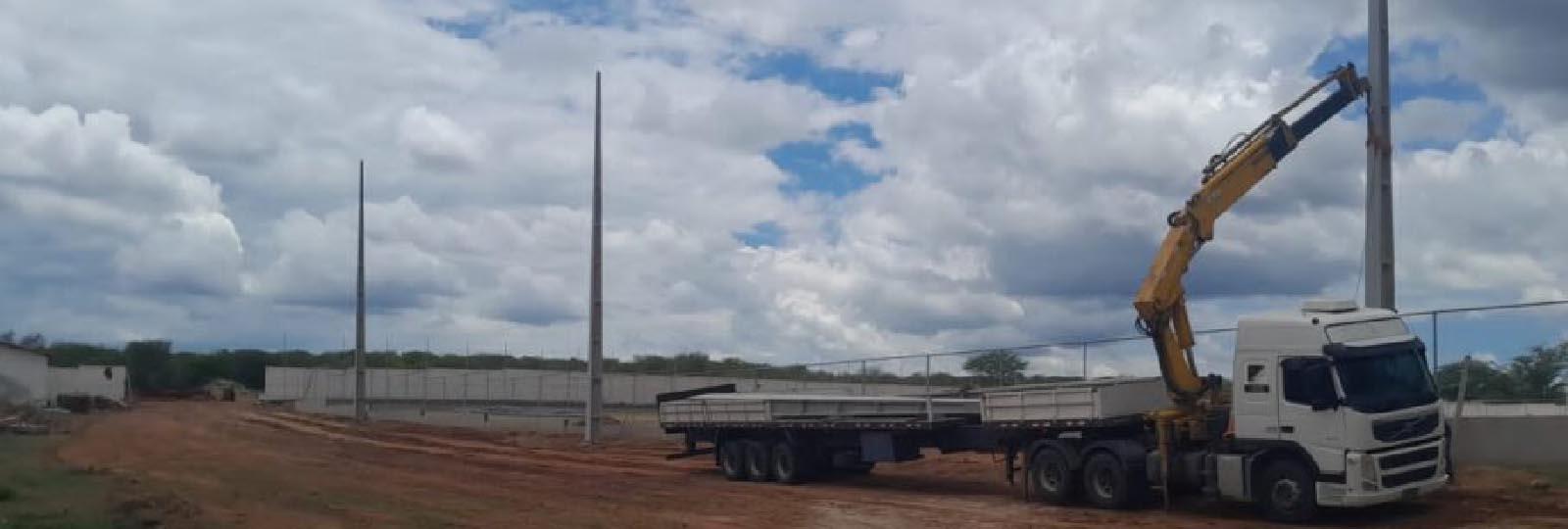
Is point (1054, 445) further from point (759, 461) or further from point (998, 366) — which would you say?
point (998, 366)

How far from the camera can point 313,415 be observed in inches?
3066

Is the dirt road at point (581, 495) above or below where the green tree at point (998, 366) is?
below

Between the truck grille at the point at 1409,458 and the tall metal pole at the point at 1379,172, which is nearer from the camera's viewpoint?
the truck grille at the point at 1409,458

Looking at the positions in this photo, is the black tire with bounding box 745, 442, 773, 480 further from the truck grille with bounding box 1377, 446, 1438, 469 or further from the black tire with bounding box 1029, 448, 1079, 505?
the truck grille with bounding box 1377, 446, 1438, 469

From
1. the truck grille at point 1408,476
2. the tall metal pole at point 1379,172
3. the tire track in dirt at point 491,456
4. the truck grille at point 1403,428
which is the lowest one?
the tire track in dirt at point 491,456

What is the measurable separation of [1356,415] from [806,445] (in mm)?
13247

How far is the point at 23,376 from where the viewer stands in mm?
72500

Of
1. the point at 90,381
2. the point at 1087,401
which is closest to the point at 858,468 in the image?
the point at 1087,401

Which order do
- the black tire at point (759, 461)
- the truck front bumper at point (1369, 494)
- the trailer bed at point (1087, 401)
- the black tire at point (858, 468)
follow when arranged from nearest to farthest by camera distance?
1. the truck front bumper at point (1369, 494)
2. the trailer bed at point (1087, 401)
3. the black tire at point (858, 468)
4. the black tire at point (759, 461)

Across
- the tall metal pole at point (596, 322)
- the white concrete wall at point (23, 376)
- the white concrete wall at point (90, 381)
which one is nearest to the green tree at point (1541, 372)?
the tall metal pole at point (596, 322)

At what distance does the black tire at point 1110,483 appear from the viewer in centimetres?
2408

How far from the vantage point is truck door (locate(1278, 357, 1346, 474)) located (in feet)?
69.8

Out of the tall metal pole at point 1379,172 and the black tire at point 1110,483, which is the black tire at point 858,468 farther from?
the tall metal pole at point 1379,172

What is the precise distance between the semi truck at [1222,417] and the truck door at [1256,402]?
2cm
